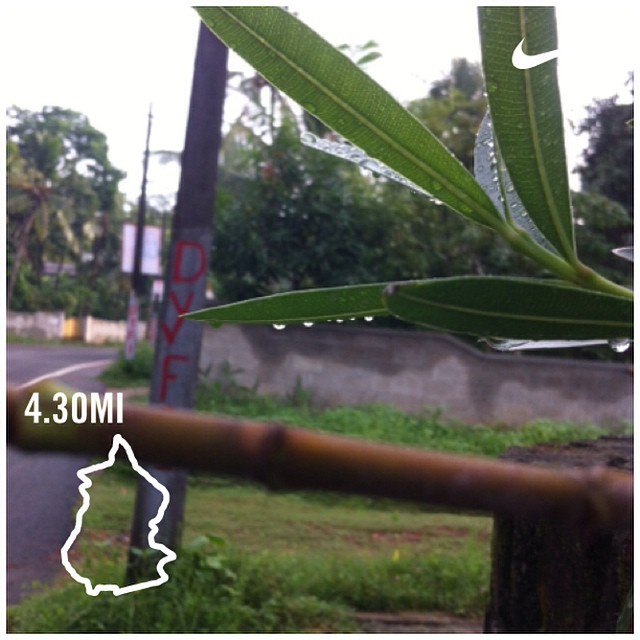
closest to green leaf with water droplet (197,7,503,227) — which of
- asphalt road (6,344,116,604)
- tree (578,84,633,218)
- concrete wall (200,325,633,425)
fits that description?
asphalt road (6,344,116,604)

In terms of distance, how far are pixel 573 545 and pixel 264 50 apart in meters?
0.81

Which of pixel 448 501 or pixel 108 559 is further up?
pixel 448 501

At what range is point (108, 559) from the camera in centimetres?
264

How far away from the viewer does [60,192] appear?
1180cm

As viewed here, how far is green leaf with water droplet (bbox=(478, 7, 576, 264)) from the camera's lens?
1.05ft

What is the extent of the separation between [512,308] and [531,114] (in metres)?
0.08

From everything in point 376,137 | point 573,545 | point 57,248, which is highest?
point 57,248

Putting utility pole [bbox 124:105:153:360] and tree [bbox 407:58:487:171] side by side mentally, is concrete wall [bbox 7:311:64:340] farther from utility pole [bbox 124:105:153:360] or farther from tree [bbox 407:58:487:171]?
tree [bbox 407:58:487:171]

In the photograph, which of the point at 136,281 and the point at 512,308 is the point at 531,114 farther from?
the point at 136,281

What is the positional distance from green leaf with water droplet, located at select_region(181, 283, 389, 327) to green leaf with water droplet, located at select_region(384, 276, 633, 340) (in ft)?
0.21

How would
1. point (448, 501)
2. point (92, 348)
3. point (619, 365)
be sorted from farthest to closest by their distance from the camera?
1. point (92, 348)
2. point (619, 365)
3. point (448, 501)

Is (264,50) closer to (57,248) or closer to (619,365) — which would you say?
(619,365)

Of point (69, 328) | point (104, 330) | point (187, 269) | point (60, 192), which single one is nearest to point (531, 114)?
point (187, 269)

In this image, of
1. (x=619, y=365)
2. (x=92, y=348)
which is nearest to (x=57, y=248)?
(x=92, y=348)
